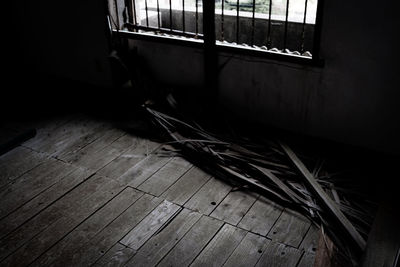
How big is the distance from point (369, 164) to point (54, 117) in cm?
288

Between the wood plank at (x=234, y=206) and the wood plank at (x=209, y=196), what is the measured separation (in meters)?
0.04

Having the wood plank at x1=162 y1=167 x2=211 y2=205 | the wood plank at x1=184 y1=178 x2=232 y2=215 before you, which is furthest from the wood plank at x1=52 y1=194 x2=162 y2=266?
the wood plank at x1=184 y1=178 x2=232 y2=215

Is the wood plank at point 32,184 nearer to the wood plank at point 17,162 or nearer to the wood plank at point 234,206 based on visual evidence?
the wood plank at point 17,162

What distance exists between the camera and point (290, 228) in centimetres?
260

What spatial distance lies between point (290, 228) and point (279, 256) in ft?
0.86

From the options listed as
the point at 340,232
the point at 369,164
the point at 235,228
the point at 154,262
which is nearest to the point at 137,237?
the point at 154,262

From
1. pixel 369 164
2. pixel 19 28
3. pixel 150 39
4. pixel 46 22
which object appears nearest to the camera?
pixel 369 164

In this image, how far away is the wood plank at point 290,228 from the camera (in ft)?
8.25

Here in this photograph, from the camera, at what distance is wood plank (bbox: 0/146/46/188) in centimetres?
319

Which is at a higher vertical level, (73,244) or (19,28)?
(19,28)

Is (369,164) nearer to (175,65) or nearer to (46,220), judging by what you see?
(175,65)

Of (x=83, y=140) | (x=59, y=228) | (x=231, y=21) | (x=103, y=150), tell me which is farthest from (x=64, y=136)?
(x=231, y=21)

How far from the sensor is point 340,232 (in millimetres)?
2516

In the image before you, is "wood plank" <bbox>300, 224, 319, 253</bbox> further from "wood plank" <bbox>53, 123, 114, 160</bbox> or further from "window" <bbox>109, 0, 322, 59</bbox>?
"wood plank" <bbox>53, 123, 114, 160</bbox>
